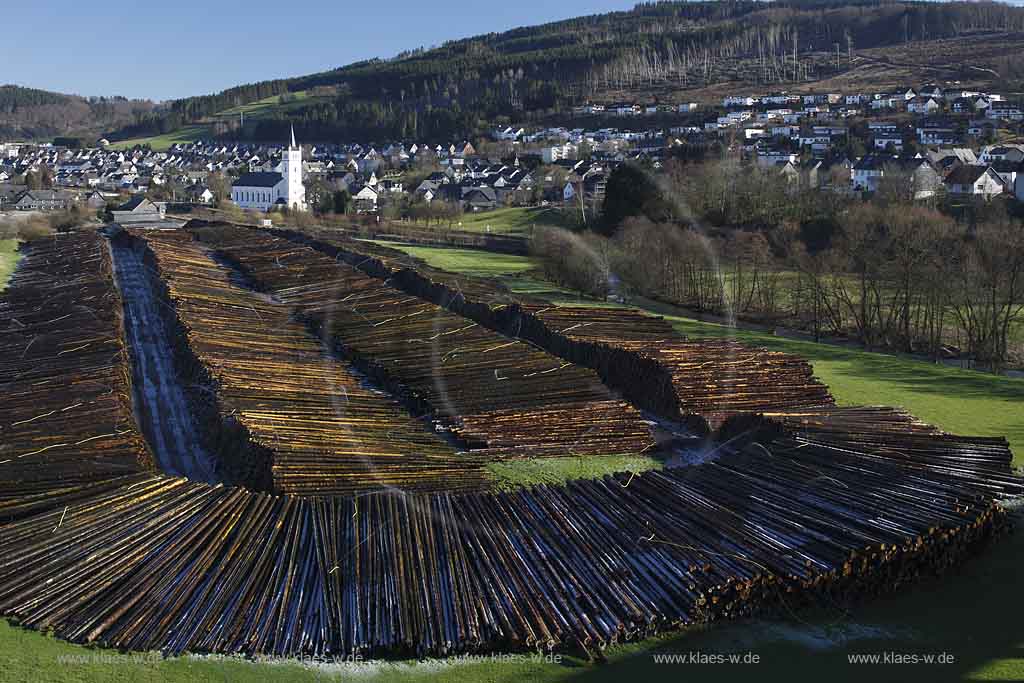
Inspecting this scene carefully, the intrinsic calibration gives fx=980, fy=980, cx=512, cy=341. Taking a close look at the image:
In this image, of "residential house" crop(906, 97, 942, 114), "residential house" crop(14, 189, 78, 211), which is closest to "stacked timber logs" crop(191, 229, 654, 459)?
"residential house" crop(14, 189, 78, 211)

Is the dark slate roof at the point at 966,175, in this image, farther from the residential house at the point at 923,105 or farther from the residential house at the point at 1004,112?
the residential house at the point at 923,105

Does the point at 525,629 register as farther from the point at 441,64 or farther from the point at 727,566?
the point at 441,64

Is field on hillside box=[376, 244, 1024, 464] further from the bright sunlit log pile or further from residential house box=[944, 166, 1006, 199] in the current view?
residential house box=[944, 166, 1006, 199]

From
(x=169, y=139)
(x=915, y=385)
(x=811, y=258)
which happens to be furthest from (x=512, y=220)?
(x=169, y=139)

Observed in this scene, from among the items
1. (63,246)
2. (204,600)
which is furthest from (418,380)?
(63,246)

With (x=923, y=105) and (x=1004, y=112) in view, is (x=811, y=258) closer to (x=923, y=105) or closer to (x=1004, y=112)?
(x=1004, y=112)

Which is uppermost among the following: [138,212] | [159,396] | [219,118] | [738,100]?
[219,118]
